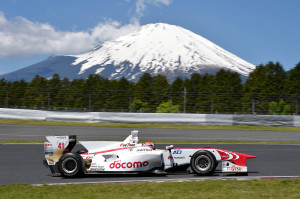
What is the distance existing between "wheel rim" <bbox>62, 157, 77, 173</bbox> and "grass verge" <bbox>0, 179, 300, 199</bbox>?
1173 mm

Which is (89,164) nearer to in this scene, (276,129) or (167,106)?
(276,129)

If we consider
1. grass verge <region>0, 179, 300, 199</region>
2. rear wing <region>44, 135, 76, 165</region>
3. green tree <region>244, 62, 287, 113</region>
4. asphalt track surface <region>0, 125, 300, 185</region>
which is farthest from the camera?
green tree <region>244, 62, 287, 113</region>

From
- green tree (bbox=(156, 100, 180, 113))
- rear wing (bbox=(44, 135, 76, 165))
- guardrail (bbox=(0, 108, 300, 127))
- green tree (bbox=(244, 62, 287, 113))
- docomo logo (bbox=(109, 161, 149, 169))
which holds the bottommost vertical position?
docomo logo (bbox=(109, 161, 149, 169))

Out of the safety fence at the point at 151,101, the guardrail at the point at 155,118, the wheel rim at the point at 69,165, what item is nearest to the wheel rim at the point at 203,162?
the wheel rim at the point at 69,165

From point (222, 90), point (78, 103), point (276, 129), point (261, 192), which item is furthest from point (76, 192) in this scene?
point (222, 90)

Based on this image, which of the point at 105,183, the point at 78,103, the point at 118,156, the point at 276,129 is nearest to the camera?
the point at 105,183

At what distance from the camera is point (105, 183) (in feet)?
24.2

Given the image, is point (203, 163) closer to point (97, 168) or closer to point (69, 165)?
point (97, 168)

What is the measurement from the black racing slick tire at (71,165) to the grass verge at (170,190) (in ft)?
3.70

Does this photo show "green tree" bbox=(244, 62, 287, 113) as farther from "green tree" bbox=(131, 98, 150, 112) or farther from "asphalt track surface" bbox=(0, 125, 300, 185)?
"asphalt track surface" bbox=(0, 125, 300, 185)

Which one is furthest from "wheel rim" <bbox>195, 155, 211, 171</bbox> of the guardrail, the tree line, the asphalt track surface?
the tree line

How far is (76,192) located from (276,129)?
19612 mm

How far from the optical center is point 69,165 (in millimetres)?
8211

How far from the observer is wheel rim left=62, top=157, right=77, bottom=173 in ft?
26.8
